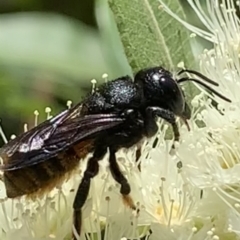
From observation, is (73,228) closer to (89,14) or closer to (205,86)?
(205,86)

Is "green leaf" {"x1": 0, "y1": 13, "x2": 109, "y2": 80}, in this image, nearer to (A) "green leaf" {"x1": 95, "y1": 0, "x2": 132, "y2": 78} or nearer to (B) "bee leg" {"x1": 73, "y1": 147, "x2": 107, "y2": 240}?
(A) "green leaf" {"x1": 95, "y1": 0, "x2": 132, "y2": 78}

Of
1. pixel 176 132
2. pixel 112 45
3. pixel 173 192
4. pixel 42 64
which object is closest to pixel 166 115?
pixel 176 132

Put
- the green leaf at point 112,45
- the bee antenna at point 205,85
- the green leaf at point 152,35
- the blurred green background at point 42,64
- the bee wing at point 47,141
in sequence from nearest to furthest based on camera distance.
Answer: the bee wing at point 47,141, the bee antenna at point 205,85, the green leaf at point 152,35, the green leaf at point 112,45, the blurred green background at point 42,64

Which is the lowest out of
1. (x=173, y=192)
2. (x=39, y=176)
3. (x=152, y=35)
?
(x=173, y=192)

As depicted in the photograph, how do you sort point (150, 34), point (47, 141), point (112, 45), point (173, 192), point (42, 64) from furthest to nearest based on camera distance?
point (42, 64), point (112, 45), point (150, 34), point (173, 192), point (47, 141)

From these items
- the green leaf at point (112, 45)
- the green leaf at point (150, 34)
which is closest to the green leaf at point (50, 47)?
the green leaf at point (112, 45)

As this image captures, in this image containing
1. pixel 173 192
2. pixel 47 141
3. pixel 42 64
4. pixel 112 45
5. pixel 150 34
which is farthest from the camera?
Answer: pixel 42 64

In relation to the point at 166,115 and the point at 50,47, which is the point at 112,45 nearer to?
the point at 50,47

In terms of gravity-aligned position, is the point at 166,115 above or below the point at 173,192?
above

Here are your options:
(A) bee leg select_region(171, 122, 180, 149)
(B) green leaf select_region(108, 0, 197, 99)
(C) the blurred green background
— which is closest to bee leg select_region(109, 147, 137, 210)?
(A) bee leg select_region(171, 122, 180, 149)

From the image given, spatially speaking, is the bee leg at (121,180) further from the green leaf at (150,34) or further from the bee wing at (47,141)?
the green leaf at (150,34)
